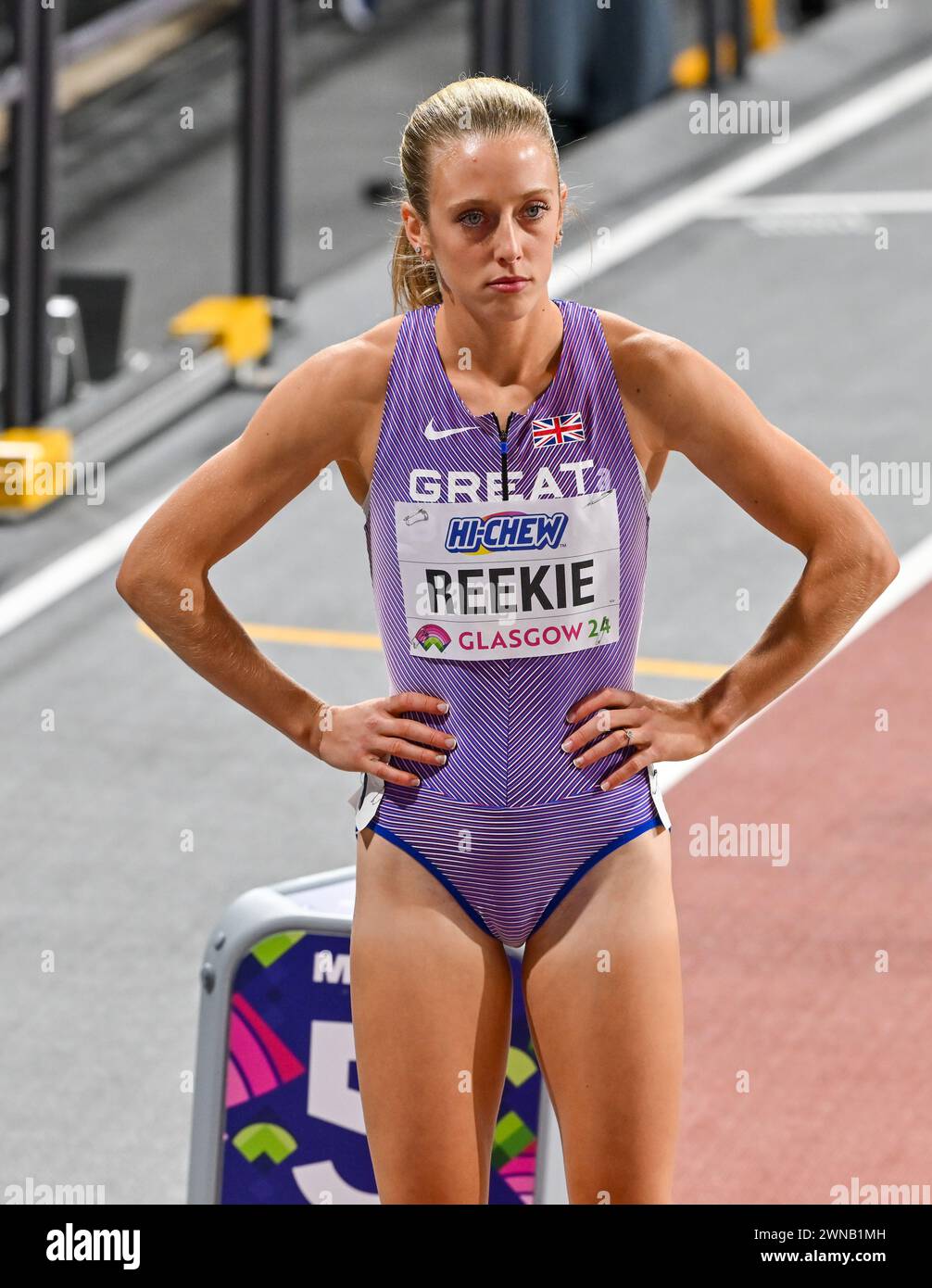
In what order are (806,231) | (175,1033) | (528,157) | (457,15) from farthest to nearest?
(457,15)
(806,231)
(175,1033)
(528,157)

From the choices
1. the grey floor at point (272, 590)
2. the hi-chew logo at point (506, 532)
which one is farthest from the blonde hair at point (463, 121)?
the grey floor at point (272, 590)

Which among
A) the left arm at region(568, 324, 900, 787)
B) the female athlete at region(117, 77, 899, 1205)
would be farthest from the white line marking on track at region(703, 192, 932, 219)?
the female athlete at region(117, 77, 899, 1205)

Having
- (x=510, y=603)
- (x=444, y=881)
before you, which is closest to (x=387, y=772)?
(x=444, y=881)

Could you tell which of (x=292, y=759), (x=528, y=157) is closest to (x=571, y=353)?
(x=528, y=157)

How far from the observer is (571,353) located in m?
2.90

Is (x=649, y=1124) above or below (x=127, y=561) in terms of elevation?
below

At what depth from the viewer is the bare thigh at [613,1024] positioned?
9.34ft

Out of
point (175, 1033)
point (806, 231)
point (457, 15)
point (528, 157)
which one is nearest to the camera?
point (528, 157)

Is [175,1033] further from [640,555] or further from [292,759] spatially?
[640,555]

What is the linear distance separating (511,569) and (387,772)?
13.1 inches

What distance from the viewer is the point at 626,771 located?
295 centimetres

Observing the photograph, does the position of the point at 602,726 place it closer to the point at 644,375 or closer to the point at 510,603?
the point at 510,603
